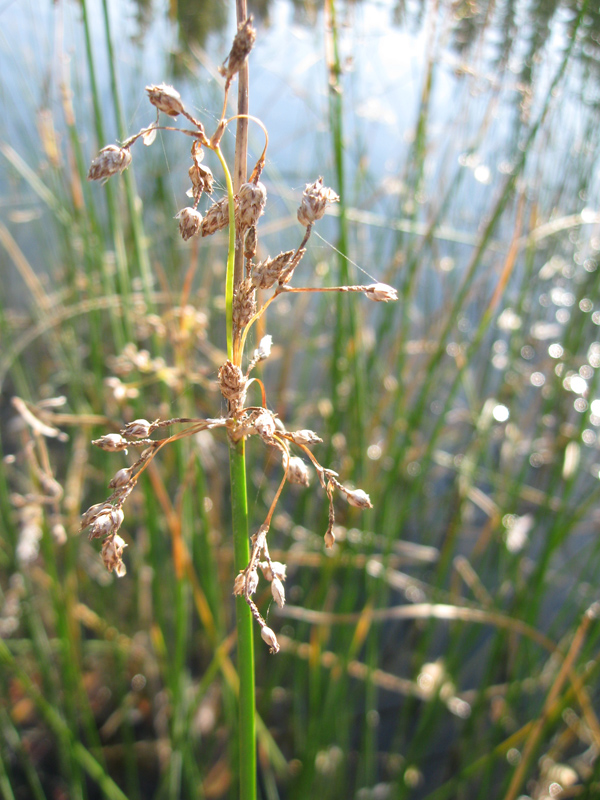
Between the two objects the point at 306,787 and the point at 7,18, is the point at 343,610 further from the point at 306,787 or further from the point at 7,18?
the point at 7,18

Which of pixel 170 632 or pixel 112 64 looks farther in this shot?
pixel 170 632

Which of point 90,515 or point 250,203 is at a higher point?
point 250,203

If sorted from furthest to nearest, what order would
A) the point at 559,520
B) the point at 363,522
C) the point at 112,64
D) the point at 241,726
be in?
1. the point at 559,520
2. the point at 363,522
3. the point at 112,64
4. the point at 241,726

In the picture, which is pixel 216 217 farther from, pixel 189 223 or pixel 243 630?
pixel 243 630

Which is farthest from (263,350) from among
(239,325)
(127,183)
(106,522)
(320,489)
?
(320,489)

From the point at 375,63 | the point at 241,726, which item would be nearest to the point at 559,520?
the point at 241,726

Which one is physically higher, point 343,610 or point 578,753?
point 343,610

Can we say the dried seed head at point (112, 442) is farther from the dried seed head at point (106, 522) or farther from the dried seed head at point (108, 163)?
the dried seed head at point (108, 163)

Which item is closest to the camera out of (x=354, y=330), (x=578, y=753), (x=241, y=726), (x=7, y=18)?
(x=241, y=726)
